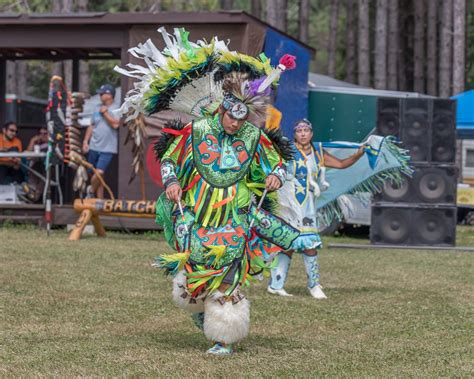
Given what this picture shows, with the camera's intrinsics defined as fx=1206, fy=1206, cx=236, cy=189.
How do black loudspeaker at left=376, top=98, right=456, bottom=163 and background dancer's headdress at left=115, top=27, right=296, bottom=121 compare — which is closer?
background dancer's headdress at left=115, top=27, right=296, bottom=121

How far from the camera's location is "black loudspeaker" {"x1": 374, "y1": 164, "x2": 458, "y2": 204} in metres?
16.3

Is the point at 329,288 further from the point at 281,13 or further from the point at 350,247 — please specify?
the point at 281,13

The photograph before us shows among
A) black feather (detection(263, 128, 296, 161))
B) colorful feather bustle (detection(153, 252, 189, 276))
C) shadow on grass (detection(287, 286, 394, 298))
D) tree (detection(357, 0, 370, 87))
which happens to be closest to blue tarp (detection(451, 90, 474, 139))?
tree (detection(357, 0, 370, 87))

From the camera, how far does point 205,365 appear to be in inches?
270

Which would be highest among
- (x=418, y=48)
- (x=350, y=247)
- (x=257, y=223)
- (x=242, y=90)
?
(x=418, y=48)

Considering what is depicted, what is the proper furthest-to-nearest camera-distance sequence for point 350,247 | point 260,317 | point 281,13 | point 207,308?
point 281,13 → point 350,247 → point 260,317 → point 207,308

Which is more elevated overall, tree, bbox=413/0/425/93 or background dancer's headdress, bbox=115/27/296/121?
tree, bbox=413/0/425/93

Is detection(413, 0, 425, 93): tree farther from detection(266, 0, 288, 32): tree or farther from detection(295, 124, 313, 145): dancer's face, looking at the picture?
detection(295, 124, 313, 145): dancer's face

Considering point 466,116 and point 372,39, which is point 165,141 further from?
point 372,39

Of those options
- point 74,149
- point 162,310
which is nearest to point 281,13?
point 74,149

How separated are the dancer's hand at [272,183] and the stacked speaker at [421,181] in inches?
349

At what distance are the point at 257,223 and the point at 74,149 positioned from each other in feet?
31.4

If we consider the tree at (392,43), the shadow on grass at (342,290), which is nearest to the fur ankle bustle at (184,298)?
the shadow on grass at (342,290)

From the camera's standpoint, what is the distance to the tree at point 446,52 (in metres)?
31.6
